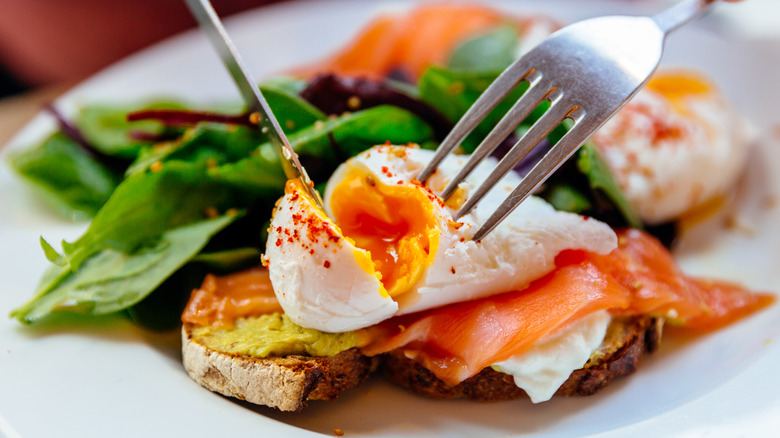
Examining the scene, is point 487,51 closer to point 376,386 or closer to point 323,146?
point 323,146

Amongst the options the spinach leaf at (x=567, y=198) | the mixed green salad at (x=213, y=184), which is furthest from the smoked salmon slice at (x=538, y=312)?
the mixed green salad at (x=213, y=184)

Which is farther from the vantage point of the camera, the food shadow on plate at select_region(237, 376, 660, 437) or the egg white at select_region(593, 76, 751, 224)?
the egg white at select_region(593, 76, 751, 224)

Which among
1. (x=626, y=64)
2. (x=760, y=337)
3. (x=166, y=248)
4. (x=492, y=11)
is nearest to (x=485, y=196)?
(x=626, y=64)

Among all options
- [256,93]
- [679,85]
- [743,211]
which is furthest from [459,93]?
[743,211]

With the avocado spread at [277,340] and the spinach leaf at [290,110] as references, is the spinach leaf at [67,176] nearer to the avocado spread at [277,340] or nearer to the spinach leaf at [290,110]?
the spinach leaf at [290,110]

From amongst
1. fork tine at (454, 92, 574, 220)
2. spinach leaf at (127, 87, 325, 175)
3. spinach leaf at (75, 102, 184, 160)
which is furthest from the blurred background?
fork tine at (454, 92, 574, 220)

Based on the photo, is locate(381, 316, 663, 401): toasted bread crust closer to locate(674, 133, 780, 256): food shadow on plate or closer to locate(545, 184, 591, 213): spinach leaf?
locate(545, 184, 591, 213): spinach leaf
